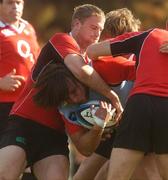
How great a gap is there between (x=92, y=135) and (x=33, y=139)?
0.53m

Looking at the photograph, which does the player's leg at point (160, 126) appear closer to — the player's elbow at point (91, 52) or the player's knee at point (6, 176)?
the player's elbow at point (91, 52)

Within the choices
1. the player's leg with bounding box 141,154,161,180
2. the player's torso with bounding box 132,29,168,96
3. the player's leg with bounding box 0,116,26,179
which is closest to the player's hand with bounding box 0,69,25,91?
the player's leg with bounding box 0,116,26,179

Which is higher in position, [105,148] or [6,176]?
[6,176]

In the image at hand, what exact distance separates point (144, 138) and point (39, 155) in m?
0.99

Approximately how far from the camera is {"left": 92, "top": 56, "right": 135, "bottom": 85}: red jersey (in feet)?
17.5

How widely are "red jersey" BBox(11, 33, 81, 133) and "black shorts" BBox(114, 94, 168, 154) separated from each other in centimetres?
64

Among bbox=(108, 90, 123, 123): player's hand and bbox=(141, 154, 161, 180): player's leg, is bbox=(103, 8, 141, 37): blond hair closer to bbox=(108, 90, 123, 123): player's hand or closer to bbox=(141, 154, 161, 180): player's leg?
bbox=(108, 90, 123, 123): player's hand

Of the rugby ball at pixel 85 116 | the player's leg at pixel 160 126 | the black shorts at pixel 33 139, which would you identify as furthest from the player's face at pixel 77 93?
the player's leg at pixel 160 126

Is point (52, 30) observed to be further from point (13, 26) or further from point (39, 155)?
point (39, 155)

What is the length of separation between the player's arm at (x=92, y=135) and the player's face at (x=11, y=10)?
4.70 ft

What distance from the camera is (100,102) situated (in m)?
5.32

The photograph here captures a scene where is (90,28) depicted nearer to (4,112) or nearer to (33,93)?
(33,93)

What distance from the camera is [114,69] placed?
17.5ft

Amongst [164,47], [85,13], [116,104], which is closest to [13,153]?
[116,104]
